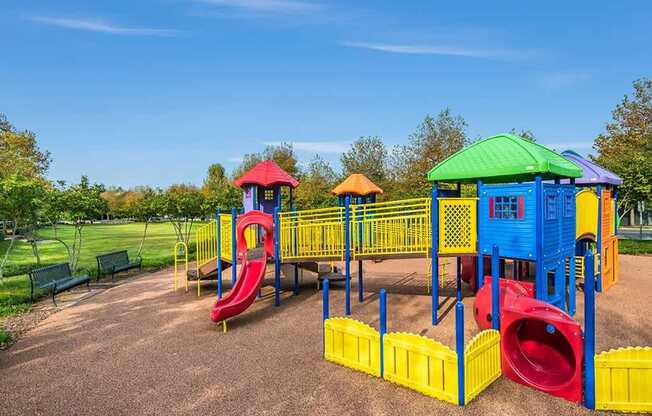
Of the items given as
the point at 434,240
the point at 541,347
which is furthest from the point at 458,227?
the point at 541,347

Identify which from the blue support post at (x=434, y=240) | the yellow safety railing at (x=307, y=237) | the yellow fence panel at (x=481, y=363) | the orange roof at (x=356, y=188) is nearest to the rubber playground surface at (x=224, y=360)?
the yellow fence panel at (x=481, y=363)

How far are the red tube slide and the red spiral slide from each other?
5455mm

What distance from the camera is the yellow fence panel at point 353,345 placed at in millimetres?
6023

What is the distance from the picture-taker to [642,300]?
10461mm

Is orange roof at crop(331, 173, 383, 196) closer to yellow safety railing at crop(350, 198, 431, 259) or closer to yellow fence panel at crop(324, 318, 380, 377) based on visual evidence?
yellow safety railing at crop(350, 198, 431, 259)

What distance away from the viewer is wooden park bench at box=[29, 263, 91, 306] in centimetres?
1074

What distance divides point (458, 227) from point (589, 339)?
4.34m

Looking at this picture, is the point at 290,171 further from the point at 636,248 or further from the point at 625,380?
the point at 625,380

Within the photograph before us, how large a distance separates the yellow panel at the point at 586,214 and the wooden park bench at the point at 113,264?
1564 centimetres

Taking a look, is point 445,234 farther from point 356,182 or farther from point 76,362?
point 356,182

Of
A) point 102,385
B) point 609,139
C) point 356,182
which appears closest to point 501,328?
point 102,385

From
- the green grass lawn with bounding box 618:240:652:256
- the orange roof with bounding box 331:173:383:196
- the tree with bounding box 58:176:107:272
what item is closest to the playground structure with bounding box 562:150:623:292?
the orange roof with bounding box 331:173:383:196

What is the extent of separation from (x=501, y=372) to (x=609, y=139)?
1676 inches

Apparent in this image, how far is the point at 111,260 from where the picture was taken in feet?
50.9
